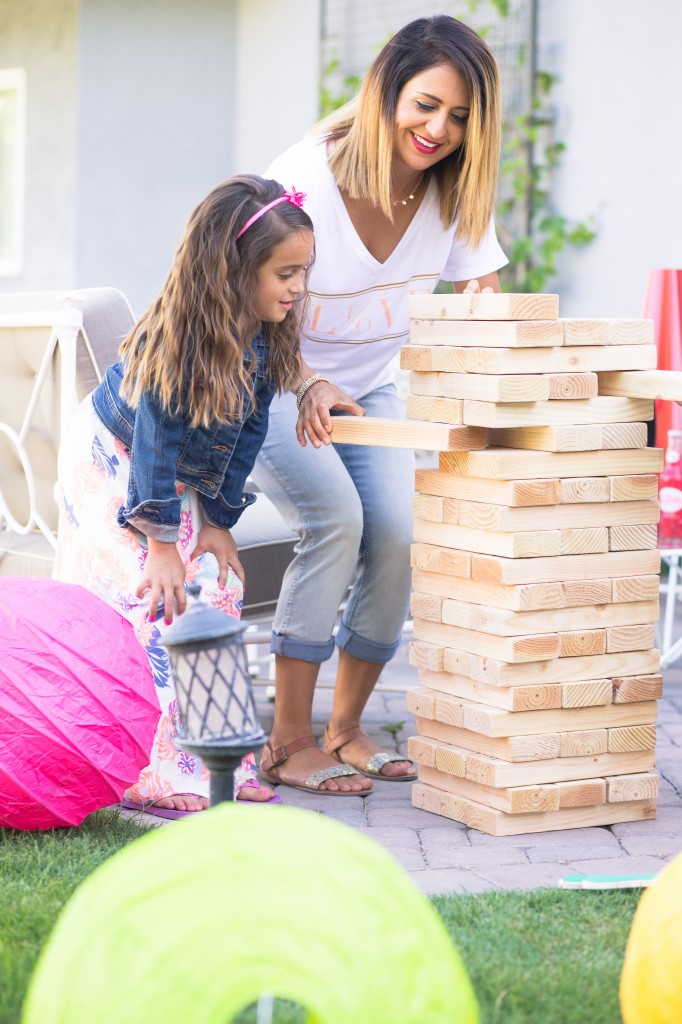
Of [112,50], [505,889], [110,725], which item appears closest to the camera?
[505,889]

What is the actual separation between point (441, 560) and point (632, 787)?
0.66 metres

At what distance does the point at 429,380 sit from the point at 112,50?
6.01 metres

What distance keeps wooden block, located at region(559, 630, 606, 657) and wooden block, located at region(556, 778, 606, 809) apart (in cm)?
28

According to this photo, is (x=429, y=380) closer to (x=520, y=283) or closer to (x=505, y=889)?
(x=505, y=889)

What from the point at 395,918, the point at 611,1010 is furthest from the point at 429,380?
the point at 395,918

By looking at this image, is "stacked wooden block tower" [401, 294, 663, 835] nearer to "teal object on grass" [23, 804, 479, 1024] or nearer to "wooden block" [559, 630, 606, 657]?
"wooden block" [559, 630, 606, 657]

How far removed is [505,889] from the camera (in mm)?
2438

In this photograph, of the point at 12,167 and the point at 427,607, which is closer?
the point at 427,607

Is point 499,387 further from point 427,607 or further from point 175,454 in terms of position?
point 175,454

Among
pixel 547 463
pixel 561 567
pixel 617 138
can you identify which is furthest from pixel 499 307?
pixel 617 138

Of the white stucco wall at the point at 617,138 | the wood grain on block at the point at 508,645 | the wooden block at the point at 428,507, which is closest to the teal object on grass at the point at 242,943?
the wood grain on block at the point at 508,645

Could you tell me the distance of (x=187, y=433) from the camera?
2.89m

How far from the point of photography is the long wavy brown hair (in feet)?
8.95

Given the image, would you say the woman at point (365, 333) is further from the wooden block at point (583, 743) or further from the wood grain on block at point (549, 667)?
the wooden block at point (583, 743)
